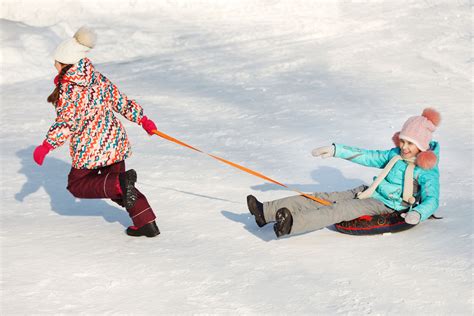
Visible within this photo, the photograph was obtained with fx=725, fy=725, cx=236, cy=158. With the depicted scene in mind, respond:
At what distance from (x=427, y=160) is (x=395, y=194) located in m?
0.32

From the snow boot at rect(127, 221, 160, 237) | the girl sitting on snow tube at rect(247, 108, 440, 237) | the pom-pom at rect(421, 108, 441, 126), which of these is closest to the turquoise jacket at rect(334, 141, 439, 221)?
the girl sitting on snow tube at rect(247, 108, 440, 237)

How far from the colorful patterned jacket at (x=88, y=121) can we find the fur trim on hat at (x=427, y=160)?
1863mm

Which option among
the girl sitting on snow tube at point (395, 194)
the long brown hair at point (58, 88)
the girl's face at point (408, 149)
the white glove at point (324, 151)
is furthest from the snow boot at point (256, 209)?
the long brown hair at point (58, 88)

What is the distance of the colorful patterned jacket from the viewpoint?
443 cm

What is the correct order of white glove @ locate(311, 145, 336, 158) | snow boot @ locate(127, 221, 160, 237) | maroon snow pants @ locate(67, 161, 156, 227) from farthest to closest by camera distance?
1. white glove @ locate(311, 145, 336, 158)
2. snow boot @ locate(127, 221, 160, 237)
3. maroon snow pants @ locate(67, 161, 156, 227)

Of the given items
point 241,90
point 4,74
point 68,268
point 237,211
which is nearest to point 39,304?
point 68,268

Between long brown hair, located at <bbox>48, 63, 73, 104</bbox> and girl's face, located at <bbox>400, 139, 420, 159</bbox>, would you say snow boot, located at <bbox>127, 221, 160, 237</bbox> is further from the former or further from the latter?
girl's face, located at <bbox>400, 139, 420, 159</bbox>

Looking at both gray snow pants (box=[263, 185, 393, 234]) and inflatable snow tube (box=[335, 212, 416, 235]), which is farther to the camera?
inflatable snow tube (box=[335, 212, 416, 235])

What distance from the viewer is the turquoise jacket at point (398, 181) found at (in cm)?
439

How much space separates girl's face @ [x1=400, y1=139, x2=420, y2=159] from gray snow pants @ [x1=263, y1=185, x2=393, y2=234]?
13.9 inches

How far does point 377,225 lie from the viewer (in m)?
4.55

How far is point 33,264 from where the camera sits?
4172mm

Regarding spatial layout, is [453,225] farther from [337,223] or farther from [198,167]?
[198,167]

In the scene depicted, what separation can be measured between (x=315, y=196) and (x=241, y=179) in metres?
1.19
